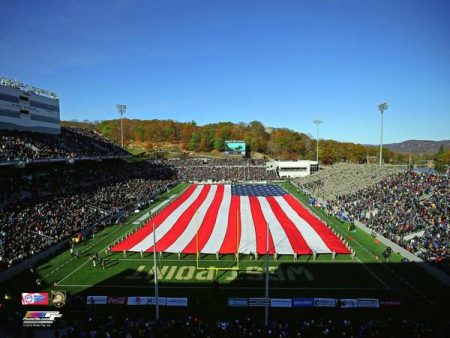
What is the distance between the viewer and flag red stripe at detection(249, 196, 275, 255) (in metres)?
26.2

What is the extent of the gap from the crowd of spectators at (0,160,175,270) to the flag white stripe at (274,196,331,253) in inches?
760

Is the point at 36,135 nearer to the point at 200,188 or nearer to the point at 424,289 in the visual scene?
the point at 200,188

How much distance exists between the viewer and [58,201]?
1344 inches

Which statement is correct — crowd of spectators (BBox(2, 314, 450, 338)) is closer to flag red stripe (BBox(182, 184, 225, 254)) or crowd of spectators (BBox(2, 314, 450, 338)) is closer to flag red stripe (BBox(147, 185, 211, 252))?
flag red stripe (BBox(182, 184, 225, 254))

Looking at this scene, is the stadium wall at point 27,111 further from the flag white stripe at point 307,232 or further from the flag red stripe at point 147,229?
the flag white stripe at point 307,232

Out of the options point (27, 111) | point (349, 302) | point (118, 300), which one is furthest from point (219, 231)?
point (27, 111)

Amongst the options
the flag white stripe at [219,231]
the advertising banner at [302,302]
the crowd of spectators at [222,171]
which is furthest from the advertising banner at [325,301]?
the crowd of spectators at [222,171]

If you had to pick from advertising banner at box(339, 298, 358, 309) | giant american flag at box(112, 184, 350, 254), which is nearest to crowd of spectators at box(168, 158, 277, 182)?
giant american flag at box(112, 184, 350, 254)

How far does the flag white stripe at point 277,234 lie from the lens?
1020 inches

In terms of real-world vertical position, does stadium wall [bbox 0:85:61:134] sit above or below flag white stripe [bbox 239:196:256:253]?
above

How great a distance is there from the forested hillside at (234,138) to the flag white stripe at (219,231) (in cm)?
7925

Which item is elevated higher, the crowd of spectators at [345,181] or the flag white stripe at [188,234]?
the crowd of spectators at [345,181]

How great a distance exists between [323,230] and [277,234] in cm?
445

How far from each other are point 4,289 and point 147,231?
12.9 m
